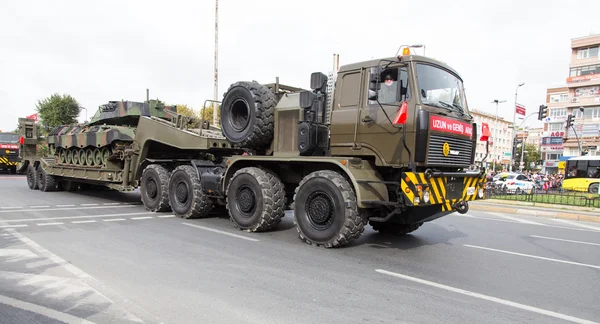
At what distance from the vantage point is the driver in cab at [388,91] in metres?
5.98

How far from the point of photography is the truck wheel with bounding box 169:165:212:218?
8.81m

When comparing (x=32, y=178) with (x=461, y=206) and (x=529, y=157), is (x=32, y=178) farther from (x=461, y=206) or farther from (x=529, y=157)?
(x=529, y=157)

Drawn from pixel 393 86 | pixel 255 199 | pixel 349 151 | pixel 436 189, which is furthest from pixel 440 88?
pixel 255 199

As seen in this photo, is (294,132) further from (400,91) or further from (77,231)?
(77,231)

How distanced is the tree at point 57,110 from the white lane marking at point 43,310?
144ft

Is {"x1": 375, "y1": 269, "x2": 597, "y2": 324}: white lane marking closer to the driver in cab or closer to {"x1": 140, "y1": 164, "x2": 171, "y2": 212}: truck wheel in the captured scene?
the driver in cab

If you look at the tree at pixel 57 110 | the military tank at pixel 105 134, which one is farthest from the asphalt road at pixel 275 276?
the tree at pixel 57 110

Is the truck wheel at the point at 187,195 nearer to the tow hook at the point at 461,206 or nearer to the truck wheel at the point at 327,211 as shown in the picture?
the truck wheel at the point at 327,211

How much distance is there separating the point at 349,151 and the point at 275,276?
2424 mm

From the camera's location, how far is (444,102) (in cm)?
629

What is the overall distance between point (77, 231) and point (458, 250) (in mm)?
6588

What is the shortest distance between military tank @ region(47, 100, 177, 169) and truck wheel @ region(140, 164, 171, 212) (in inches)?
60.1

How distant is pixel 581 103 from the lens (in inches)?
2072

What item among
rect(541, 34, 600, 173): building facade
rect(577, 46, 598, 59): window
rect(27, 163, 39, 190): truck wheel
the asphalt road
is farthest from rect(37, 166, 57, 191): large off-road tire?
rect(577, 46, 598, 59): window
